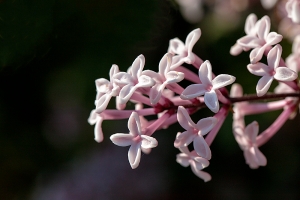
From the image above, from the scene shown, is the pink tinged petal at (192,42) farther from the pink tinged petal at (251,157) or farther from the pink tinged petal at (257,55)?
the pink tinged petal at (251,157)

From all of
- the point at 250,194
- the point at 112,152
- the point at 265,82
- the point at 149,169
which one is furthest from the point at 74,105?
the point at 265,82

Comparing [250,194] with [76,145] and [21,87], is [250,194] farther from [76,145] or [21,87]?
[21,87]

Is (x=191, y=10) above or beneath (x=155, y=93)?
beneath

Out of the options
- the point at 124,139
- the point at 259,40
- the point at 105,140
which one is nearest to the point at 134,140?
the point at 124,139

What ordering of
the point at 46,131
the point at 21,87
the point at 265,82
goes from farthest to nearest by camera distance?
the point at 46,131
the point at 21,87
the point at 265,82

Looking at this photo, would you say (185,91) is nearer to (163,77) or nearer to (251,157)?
(163,77)

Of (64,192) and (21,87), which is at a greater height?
(21,87)

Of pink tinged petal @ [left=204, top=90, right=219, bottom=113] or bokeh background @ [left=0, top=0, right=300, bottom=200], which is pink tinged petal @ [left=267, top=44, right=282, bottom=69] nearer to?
pink tinged petal @ [left=204, top=90, right=219, bottom=113]
